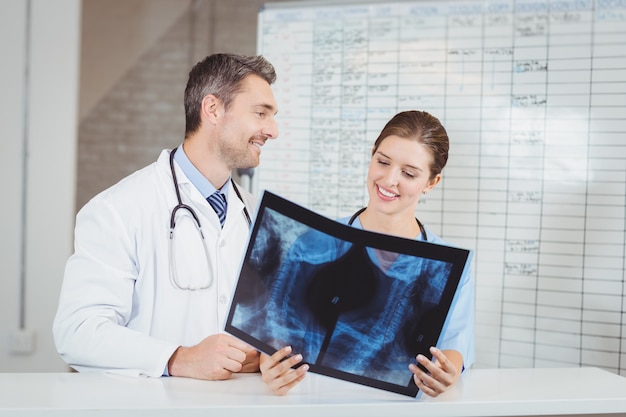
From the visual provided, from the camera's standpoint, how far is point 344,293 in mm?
1164

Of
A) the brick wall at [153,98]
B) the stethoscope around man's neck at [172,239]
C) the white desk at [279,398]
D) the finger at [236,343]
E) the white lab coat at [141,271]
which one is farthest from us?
the brick wall at [153,98]

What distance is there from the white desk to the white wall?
6.60ft

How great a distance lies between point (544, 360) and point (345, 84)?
1.34 metres

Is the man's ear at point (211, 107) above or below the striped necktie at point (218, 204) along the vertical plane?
above

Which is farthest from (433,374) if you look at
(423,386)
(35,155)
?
(35,155)

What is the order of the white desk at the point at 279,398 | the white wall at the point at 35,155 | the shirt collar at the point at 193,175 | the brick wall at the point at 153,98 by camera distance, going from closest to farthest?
the white desk at the point at 279,398 < the shirt collar at the point at 193,175 < the white wall at the point at 35,155 < the brick wall at the point at 153,98

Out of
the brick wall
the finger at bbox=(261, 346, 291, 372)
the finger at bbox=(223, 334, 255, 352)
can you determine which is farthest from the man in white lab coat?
the brick wall

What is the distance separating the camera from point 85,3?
420 centimetres

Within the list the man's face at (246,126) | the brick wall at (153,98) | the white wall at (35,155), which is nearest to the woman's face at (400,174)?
the man's face at (246,126)

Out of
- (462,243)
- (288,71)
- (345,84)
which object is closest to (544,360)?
(462,243)

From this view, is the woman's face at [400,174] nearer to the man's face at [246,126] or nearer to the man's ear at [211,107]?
the man's face at [246,126]

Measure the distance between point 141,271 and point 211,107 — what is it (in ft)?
1.57

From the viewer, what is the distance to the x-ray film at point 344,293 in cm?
114

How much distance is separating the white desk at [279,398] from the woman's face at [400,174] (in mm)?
483
